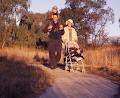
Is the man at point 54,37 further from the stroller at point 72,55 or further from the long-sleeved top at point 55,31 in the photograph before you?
the stroller at point 72,55

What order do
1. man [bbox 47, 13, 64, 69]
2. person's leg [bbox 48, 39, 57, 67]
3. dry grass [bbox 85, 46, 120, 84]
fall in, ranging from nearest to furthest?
1. dry grass [bbox 85, 46, 120, 84]
2. man [bbox 47, 13, 64, 69]
3. person's leg [bbox 48, 39, 57, 67]

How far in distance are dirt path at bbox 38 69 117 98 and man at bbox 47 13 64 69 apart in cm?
272

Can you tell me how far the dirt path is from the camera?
1038 cm

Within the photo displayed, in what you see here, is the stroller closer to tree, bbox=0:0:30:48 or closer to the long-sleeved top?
the long-sleeved top

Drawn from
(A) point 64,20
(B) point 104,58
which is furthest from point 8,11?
(B) point 104,58

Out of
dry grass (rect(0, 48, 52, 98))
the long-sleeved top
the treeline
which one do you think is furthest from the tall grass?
the treeline

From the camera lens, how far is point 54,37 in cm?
1661

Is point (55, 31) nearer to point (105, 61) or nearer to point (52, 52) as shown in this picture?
point (52, 52)

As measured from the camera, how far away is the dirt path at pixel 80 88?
10.4m

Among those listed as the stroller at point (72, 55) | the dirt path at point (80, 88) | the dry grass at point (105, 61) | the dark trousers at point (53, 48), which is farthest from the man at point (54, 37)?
the dirt path at point (80, 88)

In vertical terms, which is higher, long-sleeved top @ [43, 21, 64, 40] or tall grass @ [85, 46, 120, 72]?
long-sleeved top @ [43, 21, 64, 40]

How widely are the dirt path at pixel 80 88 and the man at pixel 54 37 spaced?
272 cm

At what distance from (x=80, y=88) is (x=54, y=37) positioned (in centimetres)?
552

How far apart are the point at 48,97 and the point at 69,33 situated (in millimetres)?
6542
